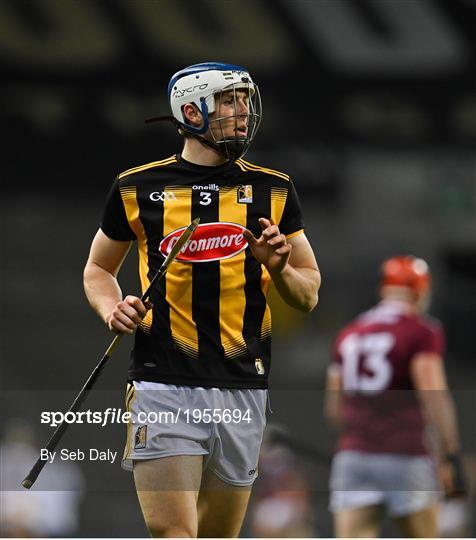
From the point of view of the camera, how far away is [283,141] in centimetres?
1304

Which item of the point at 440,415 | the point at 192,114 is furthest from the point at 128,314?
the point at 440,415

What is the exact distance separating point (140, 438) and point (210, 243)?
569 millimetres

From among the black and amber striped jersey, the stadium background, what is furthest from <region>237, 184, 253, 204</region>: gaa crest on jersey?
the stadium background

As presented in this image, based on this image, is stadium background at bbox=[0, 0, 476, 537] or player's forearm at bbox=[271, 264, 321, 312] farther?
stadium background at bbox=[0, 0, 476, 537]

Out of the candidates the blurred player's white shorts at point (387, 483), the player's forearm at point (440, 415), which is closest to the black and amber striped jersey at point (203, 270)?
the player's forearm at point (440, 415)

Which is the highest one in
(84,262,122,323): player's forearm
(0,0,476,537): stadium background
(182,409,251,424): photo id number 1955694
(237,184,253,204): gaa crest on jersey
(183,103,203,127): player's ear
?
(183,103,203,127): player's ear

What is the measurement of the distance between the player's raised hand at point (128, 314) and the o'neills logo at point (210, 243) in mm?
244

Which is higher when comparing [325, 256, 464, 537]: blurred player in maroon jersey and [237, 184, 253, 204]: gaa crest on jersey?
[237, 184, 253, 204]: gaa crest on jersey

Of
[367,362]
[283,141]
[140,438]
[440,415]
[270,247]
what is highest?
[270,247]

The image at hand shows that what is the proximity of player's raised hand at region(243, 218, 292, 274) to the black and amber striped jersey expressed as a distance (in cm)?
15

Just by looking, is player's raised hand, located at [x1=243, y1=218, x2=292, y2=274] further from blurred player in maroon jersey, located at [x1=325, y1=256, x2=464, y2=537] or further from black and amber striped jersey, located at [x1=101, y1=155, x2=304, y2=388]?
blurred player in maroon jersey, located at [x1=325, y1=256, x2=464, y2=537]

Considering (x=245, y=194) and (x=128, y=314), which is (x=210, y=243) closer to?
(x=245, y=194)

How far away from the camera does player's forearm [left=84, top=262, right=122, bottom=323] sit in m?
3.55

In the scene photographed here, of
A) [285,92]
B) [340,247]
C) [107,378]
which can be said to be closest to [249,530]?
[107,378]
